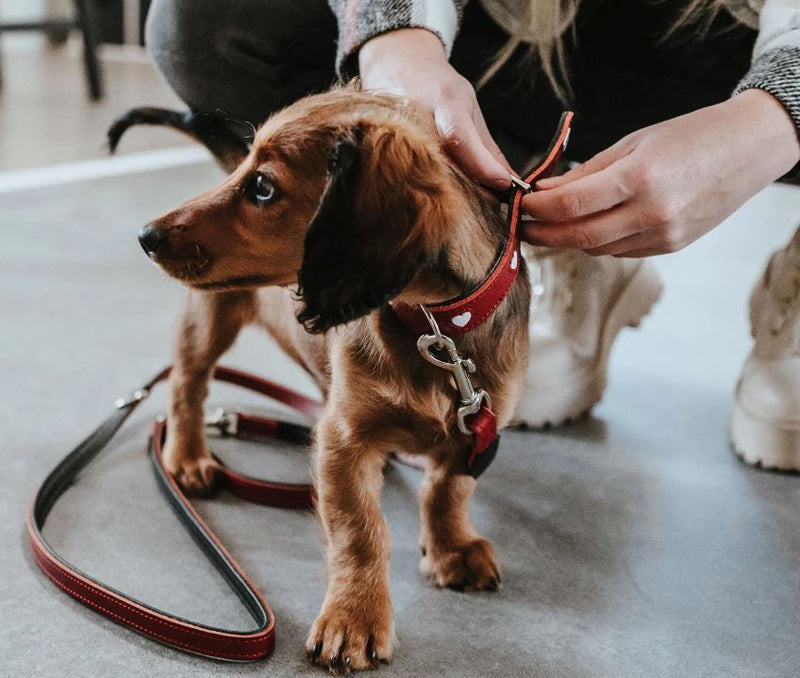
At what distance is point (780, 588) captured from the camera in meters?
1.29

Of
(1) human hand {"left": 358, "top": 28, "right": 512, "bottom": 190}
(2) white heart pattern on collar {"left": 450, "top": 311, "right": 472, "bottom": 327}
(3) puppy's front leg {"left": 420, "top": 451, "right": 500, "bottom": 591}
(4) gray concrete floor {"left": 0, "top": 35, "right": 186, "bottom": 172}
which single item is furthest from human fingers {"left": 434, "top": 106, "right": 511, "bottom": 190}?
(4) gray concrete floor {"left": 0, "top": 35, "right": 186, "bottom": 172}

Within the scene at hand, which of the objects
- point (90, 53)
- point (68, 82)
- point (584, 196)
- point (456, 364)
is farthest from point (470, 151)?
point (68, 82)

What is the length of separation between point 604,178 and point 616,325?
0.94m

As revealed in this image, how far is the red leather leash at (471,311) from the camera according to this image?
1005mm

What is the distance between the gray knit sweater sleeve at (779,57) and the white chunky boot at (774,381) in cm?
53

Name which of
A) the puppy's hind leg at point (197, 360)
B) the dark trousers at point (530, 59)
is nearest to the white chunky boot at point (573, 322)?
the dark trousers at point (530, 59)

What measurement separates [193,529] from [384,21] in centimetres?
74

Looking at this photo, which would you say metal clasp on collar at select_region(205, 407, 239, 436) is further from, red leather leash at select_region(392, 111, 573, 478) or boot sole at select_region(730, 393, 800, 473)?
boot sole at select_region(730, 393, 800, 473)

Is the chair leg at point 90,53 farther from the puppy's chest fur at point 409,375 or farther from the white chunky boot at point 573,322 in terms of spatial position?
the puppy's chest fur at point 409,375

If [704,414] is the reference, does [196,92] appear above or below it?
above

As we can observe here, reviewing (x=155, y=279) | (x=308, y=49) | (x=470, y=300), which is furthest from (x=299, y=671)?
(x=155, y=279)

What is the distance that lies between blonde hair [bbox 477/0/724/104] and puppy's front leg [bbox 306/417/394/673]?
66 centimetres

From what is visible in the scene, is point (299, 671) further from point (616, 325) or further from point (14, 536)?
point (616, 325)

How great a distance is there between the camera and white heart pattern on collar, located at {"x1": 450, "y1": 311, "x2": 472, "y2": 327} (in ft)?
3.30
